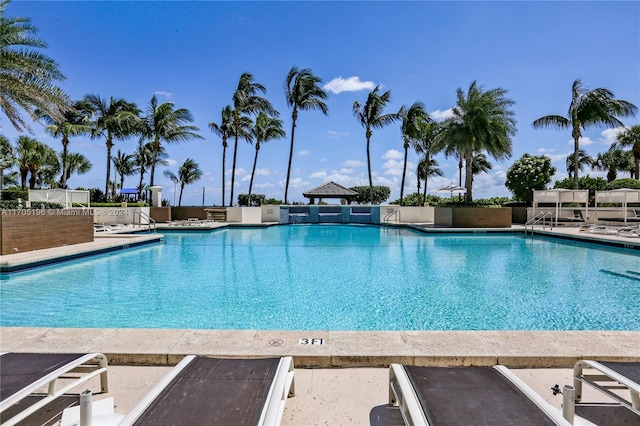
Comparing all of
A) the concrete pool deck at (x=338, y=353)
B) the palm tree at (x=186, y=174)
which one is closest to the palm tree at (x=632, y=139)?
the concrete pool deck at (x=338, y=353)

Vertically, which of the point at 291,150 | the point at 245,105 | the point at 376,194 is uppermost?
the point at 245,105

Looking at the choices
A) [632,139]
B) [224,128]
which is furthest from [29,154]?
[632,139]

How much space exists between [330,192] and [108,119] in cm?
1614

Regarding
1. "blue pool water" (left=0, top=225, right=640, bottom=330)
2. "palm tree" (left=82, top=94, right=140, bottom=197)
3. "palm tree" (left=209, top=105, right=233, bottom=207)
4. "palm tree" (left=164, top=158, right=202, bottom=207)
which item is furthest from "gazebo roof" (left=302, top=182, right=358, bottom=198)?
"palm tree" (left=164, top=158, right=202, bottom=207)

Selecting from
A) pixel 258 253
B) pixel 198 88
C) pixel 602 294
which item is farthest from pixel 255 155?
pixel 602 294

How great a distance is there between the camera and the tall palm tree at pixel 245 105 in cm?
2373

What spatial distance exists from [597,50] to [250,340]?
464 inches

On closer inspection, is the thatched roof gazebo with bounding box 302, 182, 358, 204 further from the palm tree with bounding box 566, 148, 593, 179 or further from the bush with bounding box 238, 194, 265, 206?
the palm tree with bounding box 566, 148, 593, 179

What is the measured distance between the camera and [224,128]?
25.5 meters

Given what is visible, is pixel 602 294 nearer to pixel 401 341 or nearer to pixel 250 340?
pixel 401 341

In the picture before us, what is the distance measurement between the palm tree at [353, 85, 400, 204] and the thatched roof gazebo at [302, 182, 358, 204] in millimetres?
2075

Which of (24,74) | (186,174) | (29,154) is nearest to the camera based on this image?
(24,74)

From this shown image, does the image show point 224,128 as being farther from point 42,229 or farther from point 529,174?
point 529,174

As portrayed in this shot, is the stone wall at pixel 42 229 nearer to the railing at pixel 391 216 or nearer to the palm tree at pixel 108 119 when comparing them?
the palm tree at pixel 108 119
